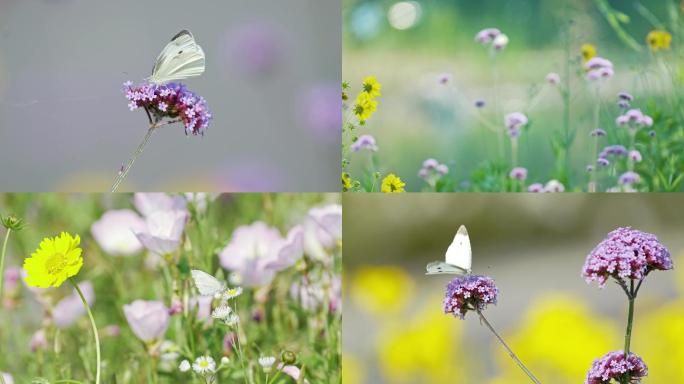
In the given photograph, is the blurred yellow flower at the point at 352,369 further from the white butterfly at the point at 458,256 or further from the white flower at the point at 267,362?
the white butterfly at the point at 458,256

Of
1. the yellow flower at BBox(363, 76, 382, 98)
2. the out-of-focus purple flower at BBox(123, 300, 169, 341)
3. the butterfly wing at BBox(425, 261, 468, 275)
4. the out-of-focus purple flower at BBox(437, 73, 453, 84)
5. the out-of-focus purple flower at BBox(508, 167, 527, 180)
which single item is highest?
the out-of-focus purple flower at BBox(437, 73, 453, 84)

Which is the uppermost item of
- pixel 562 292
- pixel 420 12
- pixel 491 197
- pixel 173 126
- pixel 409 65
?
pixel 420 12

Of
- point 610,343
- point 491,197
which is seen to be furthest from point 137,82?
point 610,343

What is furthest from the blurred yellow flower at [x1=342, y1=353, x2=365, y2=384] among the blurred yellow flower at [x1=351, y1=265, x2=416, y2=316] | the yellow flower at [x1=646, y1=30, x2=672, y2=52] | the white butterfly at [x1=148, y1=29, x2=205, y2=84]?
the yellow flower at [x1=646, y1=30, x2=672, y2=52]

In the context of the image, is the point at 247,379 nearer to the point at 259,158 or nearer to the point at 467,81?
the point at 259,158

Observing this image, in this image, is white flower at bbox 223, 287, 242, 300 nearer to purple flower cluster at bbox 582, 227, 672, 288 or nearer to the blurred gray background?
the blurred gray background

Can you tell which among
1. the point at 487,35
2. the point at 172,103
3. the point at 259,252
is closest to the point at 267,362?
the point at 259,252
